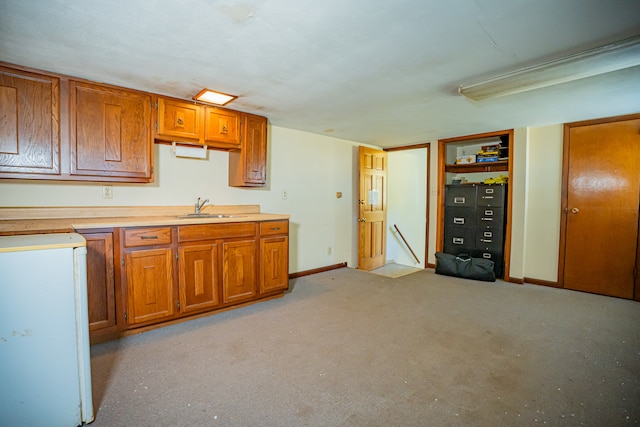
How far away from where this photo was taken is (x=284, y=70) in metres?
2.27

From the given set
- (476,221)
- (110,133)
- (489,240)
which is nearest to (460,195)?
(476,221)

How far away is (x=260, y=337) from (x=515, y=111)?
3353mm

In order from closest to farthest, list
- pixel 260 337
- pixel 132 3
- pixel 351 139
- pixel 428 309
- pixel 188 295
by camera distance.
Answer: pixel 132 3 → pixel 260 337 → pixel 188 295 → pixel 428 309 → pixel 351 139

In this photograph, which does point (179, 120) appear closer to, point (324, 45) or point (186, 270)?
point (186, 270)

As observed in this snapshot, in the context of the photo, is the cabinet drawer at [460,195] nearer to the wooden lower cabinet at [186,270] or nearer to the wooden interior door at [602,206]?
the wooden interior door at [602,206]

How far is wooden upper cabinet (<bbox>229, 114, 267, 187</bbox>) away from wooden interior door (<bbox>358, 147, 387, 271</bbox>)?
1.83 m

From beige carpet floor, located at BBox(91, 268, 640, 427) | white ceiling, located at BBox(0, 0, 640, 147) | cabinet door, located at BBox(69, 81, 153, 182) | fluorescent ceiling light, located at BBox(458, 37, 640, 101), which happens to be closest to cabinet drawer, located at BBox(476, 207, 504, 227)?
beige carpet floor, located at BBox(91, 268, 640, 427)

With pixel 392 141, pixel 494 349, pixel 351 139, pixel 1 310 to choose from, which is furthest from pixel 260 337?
pixel 392 141

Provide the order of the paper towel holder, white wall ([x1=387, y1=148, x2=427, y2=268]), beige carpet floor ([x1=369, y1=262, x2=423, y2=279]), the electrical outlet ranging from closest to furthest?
the electrical outlet → the paper towel holder → beige carpet floor ([x1=369, y1=262, x2=423, y2=279]) → white wall ([x1=387, y1=148, x2=427, y2=268])

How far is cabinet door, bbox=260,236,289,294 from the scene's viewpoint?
318 cm

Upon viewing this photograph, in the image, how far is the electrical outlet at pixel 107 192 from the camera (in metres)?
2.75

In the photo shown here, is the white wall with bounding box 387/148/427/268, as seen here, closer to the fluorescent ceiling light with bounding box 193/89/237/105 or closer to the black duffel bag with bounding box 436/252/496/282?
the black duffel bag with bounding box 436/252/496/282

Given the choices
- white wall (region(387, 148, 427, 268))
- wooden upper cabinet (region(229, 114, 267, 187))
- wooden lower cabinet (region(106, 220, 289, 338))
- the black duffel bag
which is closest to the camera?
wooden lower cabinet (region(106, 220, 289, 338))

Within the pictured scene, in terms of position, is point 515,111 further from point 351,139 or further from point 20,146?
point 20,146
